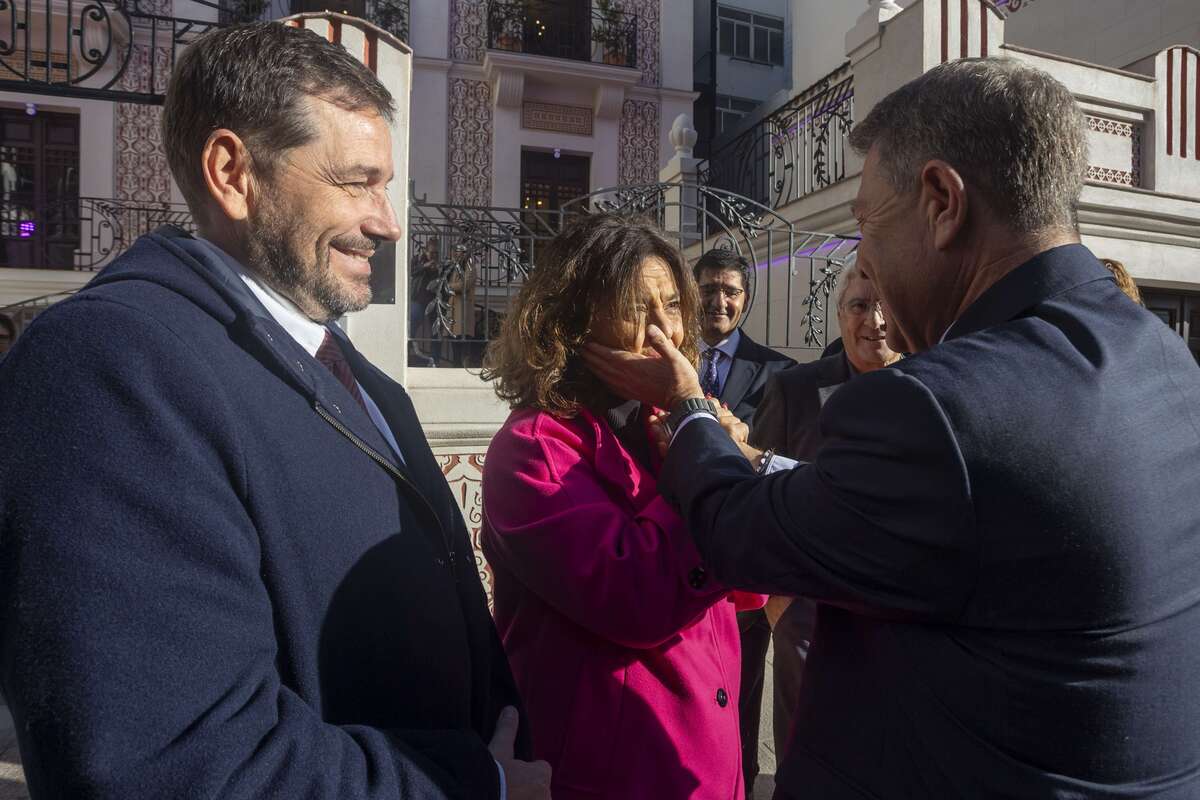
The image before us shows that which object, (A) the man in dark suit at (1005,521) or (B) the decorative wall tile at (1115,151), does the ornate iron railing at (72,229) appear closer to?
(B) the decorative wall tile at (1115,151)

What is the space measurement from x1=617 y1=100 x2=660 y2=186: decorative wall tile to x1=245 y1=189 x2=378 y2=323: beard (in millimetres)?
14338

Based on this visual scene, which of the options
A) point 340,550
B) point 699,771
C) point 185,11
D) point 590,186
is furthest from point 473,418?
point 185,11

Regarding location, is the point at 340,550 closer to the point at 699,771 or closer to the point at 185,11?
the point at 699,771

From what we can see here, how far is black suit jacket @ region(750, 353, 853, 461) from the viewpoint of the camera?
2.85 m

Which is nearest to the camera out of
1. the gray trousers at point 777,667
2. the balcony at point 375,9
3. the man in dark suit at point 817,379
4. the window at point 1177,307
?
the gray trousers at point 777,667

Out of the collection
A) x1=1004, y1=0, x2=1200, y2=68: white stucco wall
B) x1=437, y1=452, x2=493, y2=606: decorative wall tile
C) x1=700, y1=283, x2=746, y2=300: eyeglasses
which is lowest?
x1=437, y1=452, x2=493, y2=606: decorative wall tile

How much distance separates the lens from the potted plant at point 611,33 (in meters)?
14.8

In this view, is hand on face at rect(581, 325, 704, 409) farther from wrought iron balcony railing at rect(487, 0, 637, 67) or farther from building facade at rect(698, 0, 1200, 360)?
wrought iron balcony railing at rect(487, 0, 637, 67)

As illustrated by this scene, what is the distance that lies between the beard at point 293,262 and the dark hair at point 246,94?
0.07m

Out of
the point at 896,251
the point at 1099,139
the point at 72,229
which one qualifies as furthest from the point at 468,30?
the point at 896,251

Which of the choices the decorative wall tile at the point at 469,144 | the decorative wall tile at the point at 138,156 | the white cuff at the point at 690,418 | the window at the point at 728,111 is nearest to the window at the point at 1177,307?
the white cuff at the point at 690,418

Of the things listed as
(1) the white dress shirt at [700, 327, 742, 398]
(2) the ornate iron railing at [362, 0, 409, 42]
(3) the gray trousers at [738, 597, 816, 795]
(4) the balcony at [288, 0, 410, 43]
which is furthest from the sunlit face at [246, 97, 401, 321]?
(2) the ornate iron railing at [362, 0, 409, 42]

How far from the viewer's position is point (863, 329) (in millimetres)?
2850

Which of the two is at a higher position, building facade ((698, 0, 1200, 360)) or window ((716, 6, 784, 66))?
window ((716, 6, 784, 66))
